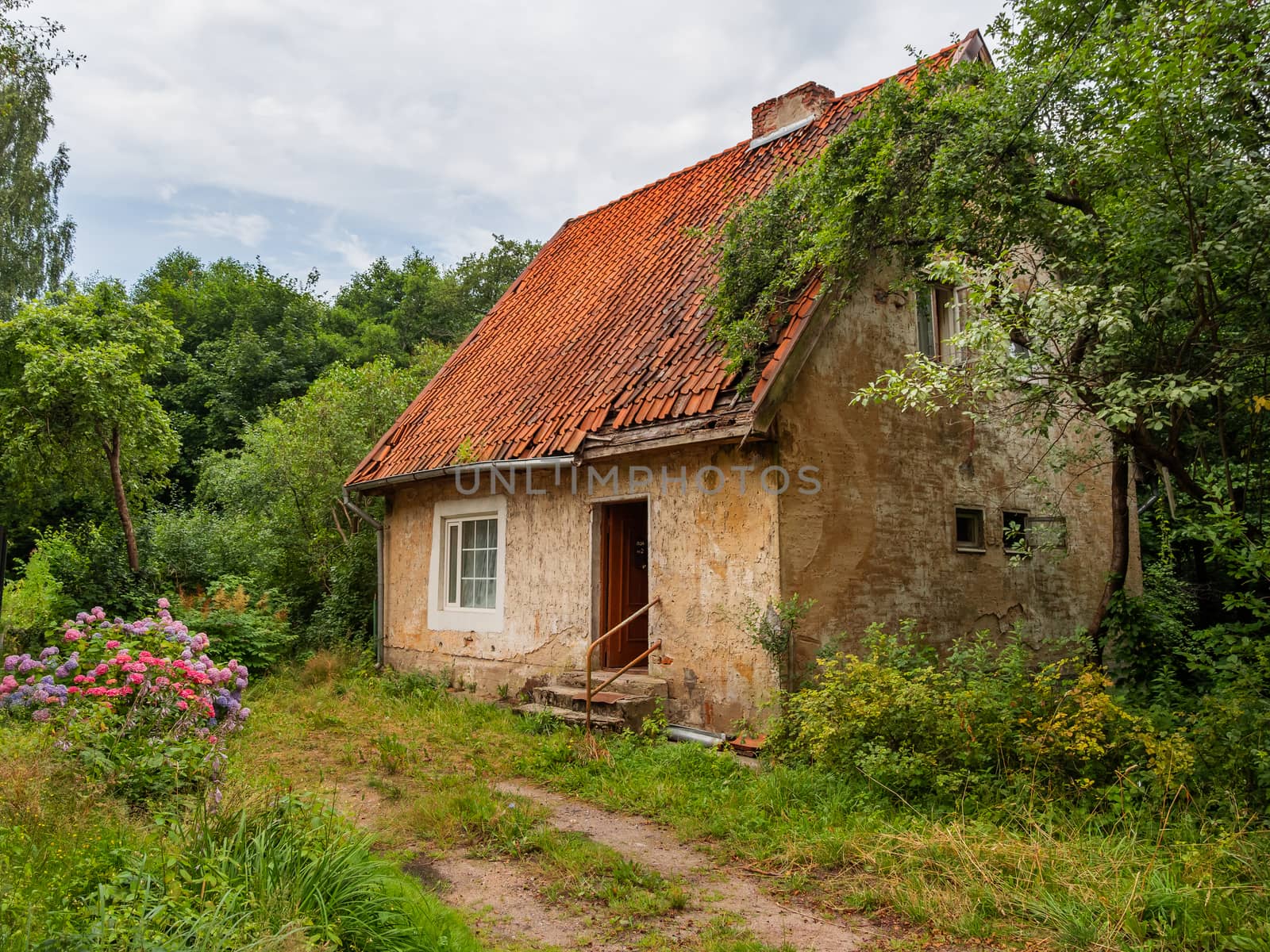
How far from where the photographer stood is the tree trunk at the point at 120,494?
13.0m

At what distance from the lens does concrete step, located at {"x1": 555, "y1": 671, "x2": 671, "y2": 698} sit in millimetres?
8312

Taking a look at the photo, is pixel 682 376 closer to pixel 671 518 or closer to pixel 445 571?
pixel 671 518

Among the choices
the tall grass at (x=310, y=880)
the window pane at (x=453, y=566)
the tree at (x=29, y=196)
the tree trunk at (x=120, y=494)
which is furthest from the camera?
the tree at (x=29, y=196)

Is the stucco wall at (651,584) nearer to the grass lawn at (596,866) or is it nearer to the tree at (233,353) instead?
the grass lawn at (596,866)

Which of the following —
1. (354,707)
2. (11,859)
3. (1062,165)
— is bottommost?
(354,707)

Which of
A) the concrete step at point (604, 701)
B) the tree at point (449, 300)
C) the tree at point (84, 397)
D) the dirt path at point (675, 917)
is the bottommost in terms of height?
the dirt path at point (675, 917)

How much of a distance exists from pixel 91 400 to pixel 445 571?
5.71 m

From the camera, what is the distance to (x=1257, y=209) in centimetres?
536

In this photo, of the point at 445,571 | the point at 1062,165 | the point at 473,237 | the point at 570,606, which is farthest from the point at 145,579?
the point at 473,237

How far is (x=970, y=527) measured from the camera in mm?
9648

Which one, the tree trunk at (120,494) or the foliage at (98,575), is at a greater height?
the tree trunk at (120,494)

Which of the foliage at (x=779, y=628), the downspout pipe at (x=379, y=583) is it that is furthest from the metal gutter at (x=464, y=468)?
the foliage at (x=779, y=628)

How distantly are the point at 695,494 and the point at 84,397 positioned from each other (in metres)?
9.35

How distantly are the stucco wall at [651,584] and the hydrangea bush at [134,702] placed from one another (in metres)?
3.92
